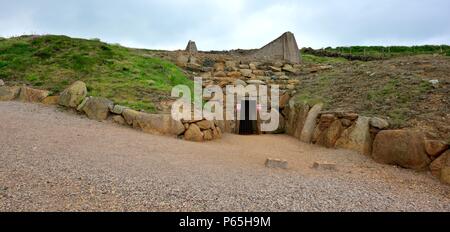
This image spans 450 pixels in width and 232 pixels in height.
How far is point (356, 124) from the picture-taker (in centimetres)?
782

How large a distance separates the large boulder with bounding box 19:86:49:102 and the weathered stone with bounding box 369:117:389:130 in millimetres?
9450

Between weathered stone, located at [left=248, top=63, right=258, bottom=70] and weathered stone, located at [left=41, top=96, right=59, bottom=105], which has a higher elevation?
weathered stone, located at [left=248, top=63, right=258, bottom=70]

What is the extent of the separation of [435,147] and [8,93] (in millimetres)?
11778

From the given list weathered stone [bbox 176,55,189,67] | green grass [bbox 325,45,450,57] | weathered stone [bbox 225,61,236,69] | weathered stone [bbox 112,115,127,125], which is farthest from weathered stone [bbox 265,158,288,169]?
green grass [bbox 325,45,450,57]

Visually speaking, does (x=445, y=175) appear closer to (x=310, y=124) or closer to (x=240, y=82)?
(x=310, y=124)

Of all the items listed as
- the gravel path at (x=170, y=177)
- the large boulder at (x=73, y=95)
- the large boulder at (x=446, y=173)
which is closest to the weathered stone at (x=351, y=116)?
the gravel path at (x=170, y=177)

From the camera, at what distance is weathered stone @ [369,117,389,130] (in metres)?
7.20

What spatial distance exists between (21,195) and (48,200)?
329 mm

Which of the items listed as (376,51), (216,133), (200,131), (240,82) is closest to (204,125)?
(200,131)

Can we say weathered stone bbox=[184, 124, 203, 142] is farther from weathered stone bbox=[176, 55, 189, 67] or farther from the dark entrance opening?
weathered stone bbox=[176, 55, 189, 67]

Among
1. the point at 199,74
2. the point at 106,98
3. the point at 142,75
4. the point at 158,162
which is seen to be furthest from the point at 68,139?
the point at 199,74

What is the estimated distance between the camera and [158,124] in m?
8.36

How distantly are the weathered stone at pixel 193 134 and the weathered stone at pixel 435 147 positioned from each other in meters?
5.10

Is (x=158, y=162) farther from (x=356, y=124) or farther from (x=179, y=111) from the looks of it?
(x=356, y=124)
